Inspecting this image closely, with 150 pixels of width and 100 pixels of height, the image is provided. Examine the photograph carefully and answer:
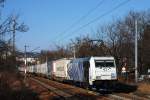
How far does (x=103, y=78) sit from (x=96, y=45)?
34.3 m

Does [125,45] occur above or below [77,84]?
above

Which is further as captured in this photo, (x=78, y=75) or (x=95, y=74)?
(x=78, y=75)

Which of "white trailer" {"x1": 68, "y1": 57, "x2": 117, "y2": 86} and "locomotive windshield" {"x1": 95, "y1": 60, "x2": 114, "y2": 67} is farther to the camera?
"locomotive windshield" {"x1": 95, "y1": 60, "x2": 114, "y2": 67}

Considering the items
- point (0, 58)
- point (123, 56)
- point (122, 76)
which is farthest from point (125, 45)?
point (0, 58)

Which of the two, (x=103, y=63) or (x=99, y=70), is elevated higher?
(x=103, y=63)

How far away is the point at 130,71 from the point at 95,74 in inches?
1069

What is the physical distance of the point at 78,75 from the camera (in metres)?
40.8

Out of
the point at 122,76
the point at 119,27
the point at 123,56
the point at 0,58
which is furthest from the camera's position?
the point at 119,27

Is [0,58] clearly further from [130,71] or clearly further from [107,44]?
[107,44]

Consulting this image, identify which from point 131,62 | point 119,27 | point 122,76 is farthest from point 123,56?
point 119,27

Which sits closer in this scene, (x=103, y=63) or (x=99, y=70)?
(x=99, y=70)

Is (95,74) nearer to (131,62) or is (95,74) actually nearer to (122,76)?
(122,76)

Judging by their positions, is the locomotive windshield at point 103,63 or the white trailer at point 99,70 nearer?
the white trailer at point 99,70

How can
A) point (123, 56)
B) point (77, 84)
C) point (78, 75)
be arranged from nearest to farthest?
point (78, 75) → point (77, 84) → point (123, 56)
